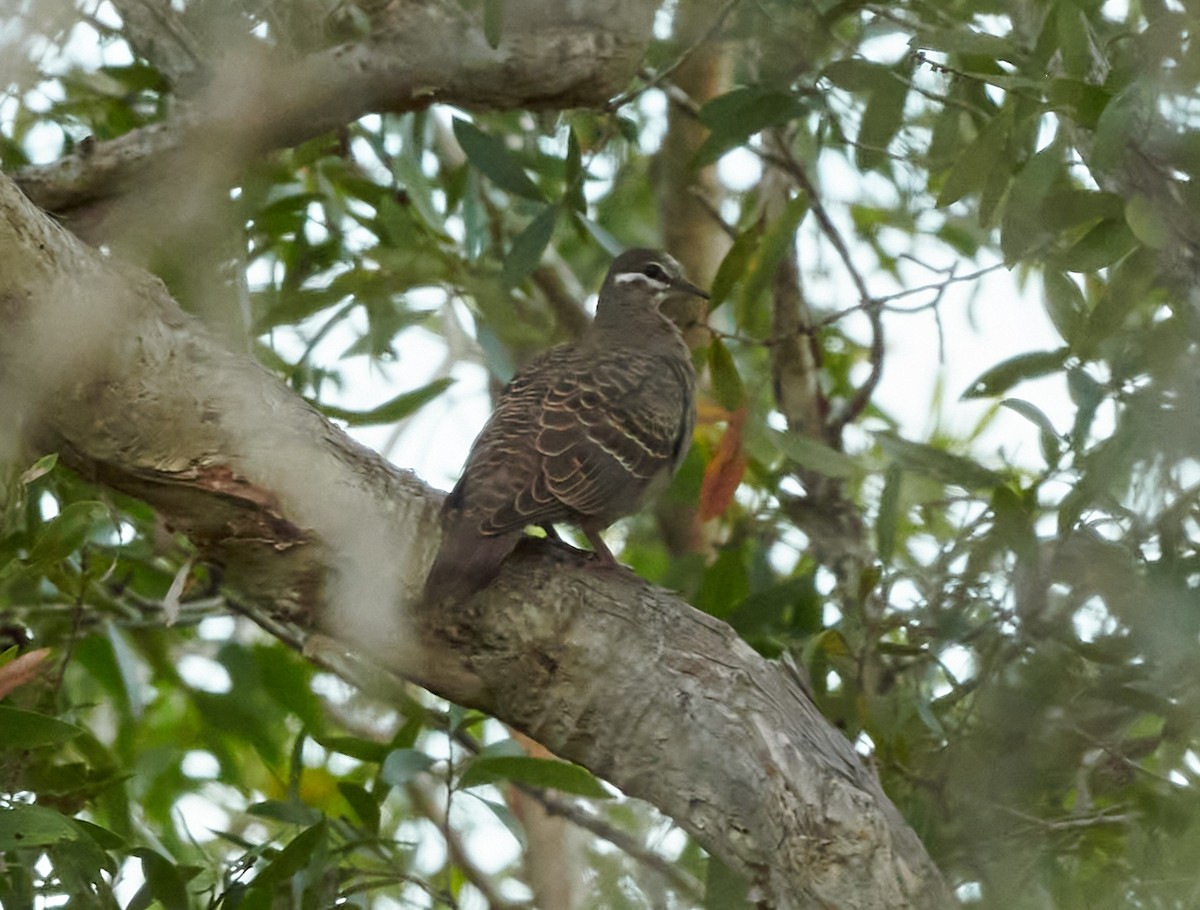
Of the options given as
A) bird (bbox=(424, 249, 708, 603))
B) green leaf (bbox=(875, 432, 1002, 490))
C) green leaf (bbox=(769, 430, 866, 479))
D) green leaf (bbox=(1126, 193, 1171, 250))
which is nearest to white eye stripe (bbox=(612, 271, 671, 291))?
bird (bbox=(424, 249, 708, 603))

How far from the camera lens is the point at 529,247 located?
12.5 feet

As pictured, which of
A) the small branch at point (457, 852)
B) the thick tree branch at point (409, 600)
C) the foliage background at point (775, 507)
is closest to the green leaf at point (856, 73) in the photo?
the foliage background at point (775, 507)

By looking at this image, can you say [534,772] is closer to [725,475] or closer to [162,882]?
[162,882]

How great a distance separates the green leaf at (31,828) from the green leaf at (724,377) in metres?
1.82

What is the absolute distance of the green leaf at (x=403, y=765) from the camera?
3.15 m

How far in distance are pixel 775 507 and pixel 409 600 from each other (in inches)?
81.6

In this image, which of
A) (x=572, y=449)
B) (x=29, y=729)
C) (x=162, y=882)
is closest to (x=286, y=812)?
(x=162, y=882)

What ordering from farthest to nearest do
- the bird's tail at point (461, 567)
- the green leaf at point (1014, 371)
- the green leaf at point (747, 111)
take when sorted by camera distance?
1. the green leaf at point (747, 111)
2. the green leaf at point (1014, 371)
3. the bird's tail at point (461, 567)

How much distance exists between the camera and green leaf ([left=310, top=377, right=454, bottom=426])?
358cm

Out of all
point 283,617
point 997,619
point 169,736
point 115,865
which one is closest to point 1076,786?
point 997,619

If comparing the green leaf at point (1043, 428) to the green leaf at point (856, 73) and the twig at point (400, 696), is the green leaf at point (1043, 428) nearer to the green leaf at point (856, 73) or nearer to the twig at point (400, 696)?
the green leaf at point (856, 73)

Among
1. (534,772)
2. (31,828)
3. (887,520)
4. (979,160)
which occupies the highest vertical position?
(979,160)

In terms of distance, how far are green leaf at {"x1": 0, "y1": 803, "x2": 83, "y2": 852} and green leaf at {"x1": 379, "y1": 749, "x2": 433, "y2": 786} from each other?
27.9 inches

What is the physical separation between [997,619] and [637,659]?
0.68 metres
